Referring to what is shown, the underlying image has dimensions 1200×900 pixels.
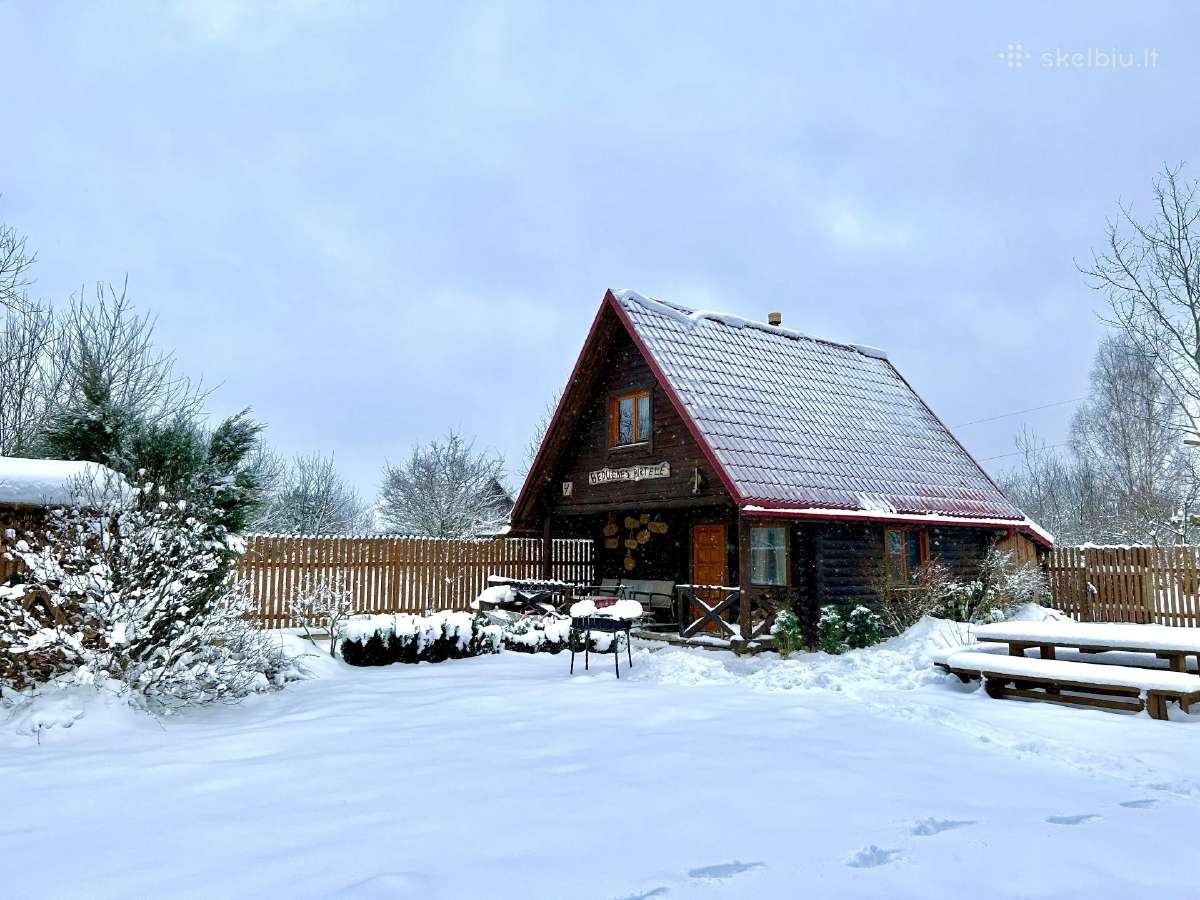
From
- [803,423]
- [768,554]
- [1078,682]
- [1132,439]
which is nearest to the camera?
[1078,682]

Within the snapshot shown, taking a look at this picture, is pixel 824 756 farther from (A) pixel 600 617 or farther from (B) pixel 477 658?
(B) pixel 477 658

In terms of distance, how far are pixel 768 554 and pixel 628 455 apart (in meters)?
3.31

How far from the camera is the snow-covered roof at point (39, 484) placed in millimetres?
8008

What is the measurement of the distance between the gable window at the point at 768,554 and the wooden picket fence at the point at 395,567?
4.97 meters

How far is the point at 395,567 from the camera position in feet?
58.7

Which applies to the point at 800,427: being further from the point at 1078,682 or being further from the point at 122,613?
the point at 122,613

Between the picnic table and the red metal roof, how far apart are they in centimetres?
406

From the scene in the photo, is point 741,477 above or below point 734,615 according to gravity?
above

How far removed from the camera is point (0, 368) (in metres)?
20.8

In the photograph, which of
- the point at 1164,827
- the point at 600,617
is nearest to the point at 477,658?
the point at 600,617

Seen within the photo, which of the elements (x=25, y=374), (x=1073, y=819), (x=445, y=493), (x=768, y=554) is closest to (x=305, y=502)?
(x=445, y=493)

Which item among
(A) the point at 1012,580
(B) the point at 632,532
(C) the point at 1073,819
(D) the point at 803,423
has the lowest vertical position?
(C) the point at 1073,819

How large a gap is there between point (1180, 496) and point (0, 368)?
132ft

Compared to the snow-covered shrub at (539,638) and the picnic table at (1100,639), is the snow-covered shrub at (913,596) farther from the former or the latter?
the snow-covered shrub at (539,638)
